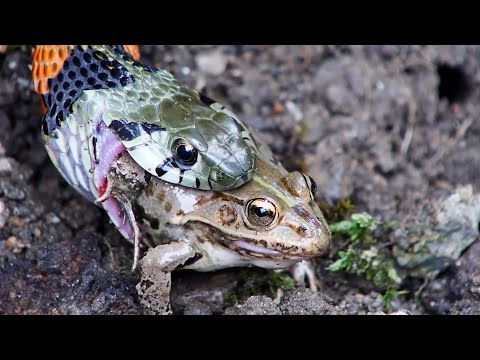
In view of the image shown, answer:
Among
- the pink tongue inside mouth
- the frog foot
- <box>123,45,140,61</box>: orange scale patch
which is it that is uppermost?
<box>123,45,140,61</box>: orange scale patch

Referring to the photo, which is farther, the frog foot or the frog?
the frog foot

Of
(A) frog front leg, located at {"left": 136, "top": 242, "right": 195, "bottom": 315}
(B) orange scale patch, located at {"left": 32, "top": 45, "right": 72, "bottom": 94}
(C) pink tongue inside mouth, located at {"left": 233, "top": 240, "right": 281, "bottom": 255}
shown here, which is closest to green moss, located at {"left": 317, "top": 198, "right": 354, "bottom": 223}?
(C) pink tongue inside mouth, located at {"left": 233, "top": 240, "right": 281, "bottom": 255}

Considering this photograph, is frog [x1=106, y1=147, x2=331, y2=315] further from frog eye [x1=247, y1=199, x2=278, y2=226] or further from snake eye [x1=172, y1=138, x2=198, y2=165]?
snake eye [x1=172, y1=138, x2=198, y2=165]

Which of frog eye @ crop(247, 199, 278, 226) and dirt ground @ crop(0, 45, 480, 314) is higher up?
frog eye @ crop(247, 199, 278, 226)
